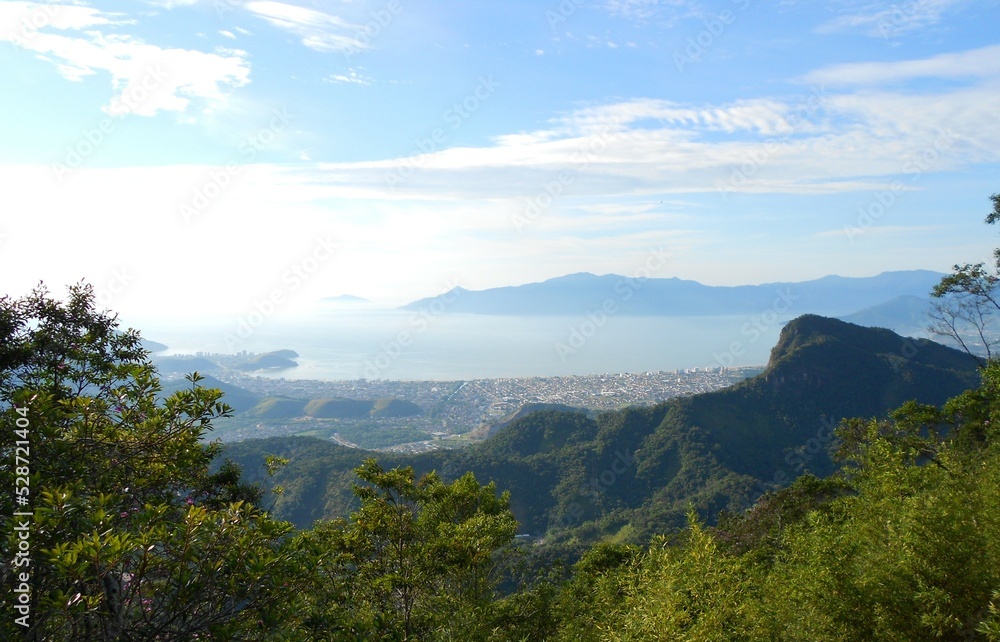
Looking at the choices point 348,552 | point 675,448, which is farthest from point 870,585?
point 675,448

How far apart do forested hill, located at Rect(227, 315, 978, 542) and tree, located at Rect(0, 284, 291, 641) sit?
91.4 feet

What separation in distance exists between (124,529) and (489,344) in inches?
5237

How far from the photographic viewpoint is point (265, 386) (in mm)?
85438

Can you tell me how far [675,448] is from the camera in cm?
4197

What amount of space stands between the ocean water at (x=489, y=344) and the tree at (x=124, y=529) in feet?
283

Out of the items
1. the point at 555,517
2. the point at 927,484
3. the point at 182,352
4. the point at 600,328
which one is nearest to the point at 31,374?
the point at 927,484

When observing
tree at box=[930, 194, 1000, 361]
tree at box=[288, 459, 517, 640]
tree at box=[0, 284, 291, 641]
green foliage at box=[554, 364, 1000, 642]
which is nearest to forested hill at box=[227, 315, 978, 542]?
tree at box=[930, 194, 1000, 361]

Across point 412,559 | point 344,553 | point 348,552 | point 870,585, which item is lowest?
point 412,559

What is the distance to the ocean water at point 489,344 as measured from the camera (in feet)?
347

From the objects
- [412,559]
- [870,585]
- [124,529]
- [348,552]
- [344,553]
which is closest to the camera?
[124,529]

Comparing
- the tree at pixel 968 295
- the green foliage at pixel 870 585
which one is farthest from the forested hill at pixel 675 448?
the green foliage at pixel 870 585

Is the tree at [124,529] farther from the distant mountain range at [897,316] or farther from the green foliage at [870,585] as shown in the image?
the distant mountain range at [897,316]

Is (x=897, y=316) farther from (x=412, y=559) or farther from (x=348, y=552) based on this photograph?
(x=348, y=552)

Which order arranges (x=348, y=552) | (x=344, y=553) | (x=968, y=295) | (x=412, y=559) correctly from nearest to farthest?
(x=344, y=553) < (x=348, y=552) < (x=412, y=559) < (x=968, y=295)
